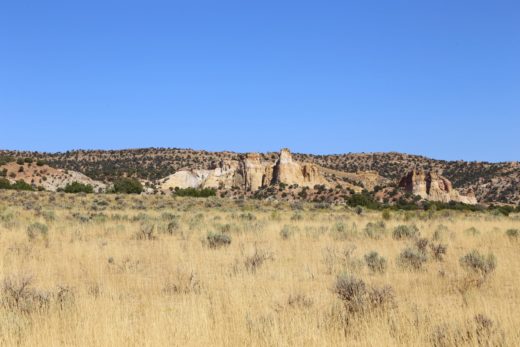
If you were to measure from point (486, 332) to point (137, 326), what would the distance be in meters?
3.69

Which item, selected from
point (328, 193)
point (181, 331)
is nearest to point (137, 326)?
point (181, 331)

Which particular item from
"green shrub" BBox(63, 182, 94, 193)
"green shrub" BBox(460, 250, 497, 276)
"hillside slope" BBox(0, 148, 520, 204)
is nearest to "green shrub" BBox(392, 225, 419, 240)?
"green shrub" BBox(460, 250, 497, 276)

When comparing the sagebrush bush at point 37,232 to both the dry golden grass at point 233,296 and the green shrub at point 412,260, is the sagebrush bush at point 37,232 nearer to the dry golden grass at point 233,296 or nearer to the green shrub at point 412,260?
the dry golden grass at point 233,296

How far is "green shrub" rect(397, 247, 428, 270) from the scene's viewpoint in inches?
397

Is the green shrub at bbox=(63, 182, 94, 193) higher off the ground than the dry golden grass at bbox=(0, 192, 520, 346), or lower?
higher

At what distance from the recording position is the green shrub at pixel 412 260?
397 inches

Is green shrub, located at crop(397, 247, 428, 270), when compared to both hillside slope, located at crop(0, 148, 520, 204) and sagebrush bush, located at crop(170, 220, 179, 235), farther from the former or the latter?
hillside slope, located at crop(0, 148, 520, 204)

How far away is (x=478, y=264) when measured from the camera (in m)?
9.55

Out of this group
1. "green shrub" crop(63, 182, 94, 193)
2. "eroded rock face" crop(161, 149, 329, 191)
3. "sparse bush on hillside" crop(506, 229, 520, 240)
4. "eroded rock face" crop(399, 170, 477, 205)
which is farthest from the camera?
"eroded rock face" crop(161, 149, 329, 191)

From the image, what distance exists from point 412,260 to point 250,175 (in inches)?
2889

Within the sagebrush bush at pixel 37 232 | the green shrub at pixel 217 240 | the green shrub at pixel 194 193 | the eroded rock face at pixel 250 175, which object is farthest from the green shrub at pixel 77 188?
the green shrub at pixel 217 240

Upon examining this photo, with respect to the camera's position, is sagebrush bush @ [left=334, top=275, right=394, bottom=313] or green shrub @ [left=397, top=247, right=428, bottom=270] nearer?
sagebrush bush @ [left=334, top=275, right=394, bottom=313]

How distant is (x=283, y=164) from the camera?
262 feet

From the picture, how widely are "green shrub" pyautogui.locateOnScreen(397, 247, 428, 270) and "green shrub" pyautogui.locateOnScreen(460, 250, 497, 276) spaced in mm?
774
